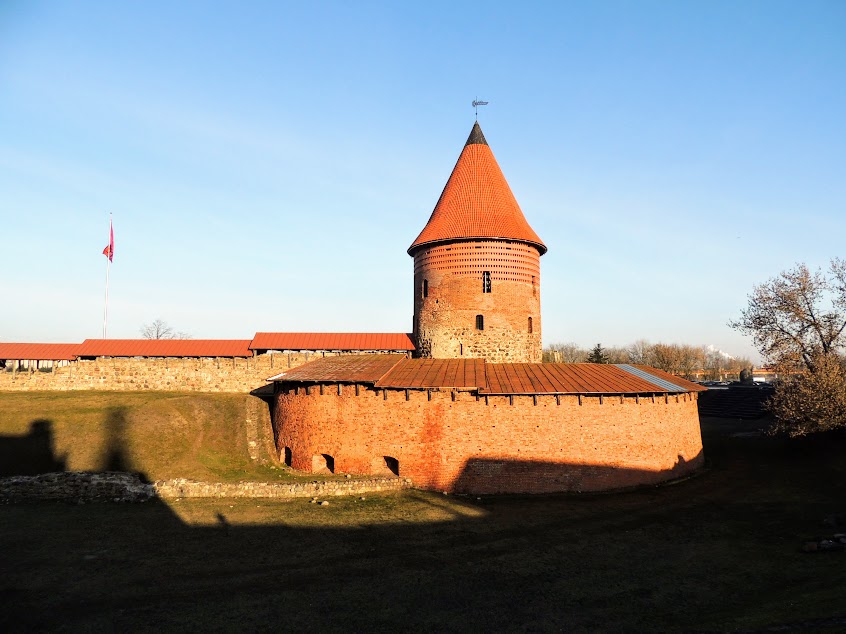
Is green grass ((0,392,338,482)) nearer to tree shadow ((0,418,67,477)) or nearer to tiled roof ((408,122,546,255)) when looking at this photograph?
tree shadow ((0,418,67,477))

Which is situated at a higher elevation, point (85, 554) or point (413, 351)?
point (413, 351)

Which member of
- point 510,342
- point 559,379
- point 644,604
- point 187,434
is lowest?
point 644,604

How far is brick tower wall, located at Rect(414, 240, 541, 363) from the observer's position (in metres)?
20.5

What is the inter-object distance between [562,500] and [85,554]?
435 inches

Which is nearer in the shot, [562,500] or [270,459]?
[562,500]

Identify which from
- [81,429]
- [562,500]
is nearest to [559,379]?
[562,500]

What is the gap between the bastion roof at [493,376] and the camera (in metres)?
15.8

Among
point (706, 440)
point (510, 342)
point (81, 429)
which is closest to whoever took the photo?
point (81, 429)

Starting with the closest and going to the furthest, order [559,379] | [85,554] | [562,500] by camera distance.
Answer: [85,554], [562,500], [559,379]

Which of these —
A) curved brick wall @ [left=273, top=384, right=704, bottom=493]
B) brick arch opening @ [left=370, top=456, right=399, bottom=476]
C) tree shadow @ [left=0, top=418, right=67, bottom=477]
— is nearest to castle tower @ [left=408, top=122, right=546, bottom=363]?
curved brick wall @ [left=273, top=384, right=704, bottom=493]

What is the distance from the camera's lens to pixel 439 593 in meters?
9.21

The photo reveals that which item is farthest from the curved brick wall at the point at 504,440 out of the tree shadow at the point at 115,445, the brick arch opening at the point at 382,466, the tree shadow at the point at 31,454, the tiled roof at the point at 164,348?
the tiled roof at the point at 164,348

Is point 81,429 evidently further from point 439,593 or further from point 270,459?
point 439,593

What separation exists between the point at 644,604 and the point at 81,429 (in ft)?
57.4
